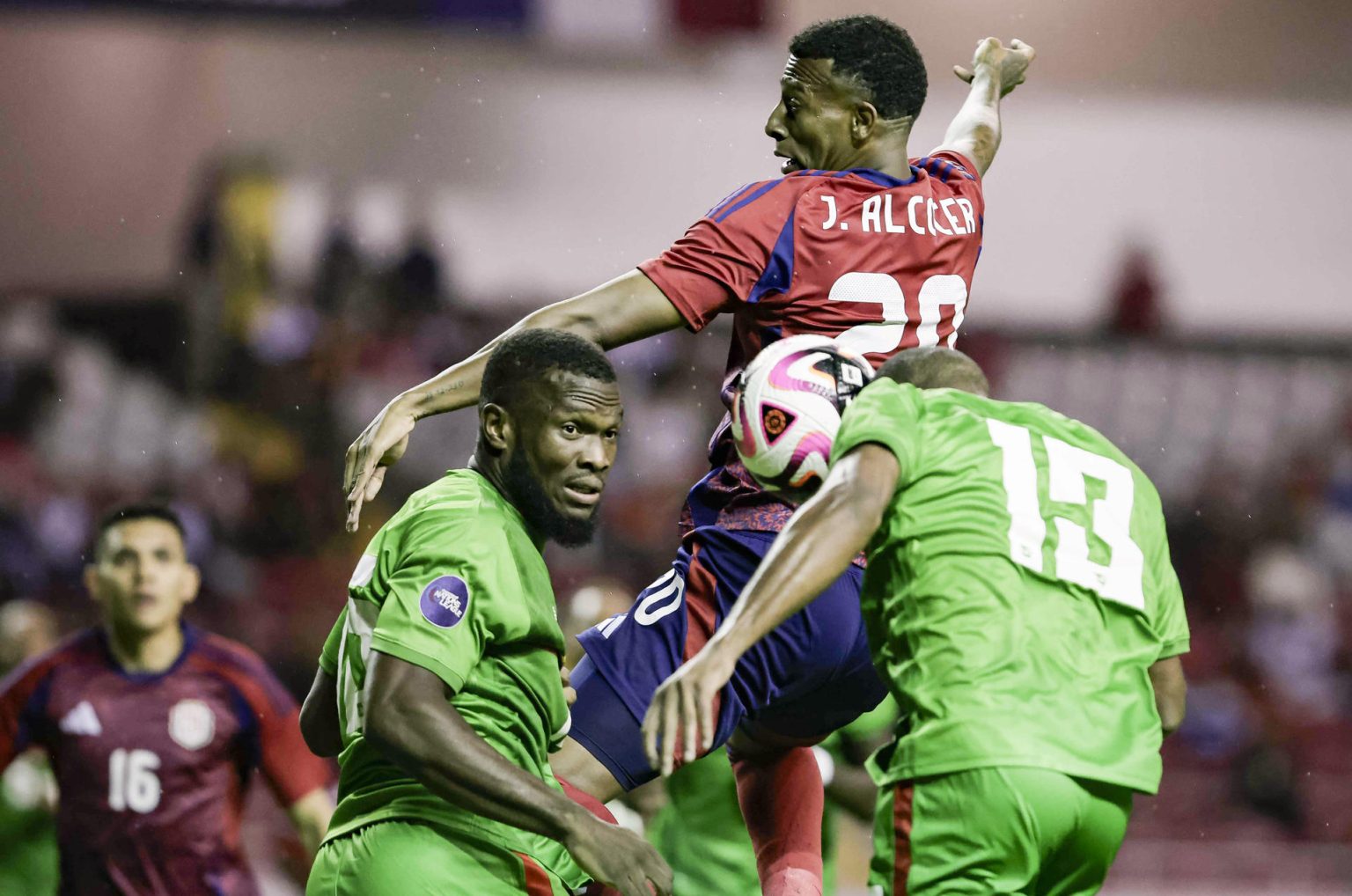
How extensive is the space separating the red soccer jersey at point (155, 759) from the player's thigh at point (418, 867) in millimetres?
2570

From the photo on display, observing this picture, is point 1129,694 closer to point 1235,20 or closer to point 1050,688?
point 1050,688

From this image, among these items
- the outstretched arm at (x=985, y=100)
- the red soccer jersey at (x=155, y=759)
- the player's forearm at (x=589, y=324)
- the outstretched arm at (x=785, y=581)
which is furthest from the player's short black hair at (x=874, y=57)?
the red soccer jersey at (x=155, y=759)

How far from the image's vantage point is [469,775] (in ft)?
11.0

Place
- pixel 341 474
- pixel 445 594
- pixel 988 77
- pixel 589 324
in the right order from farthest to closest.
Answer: pixel 341 474
pixel 988 77
pixel 589 324
pixel 445 594

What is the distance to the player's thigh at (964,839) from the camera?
3.25 m

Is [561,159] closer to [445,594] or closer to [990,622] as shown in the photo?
[445,594]

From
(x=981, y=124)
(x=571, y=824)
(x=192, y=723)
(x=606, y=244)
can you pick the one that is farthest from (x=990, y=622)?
(x=606, y=244)

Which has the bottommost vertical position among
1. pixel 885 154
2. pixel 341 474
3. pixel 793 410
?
pixel 341 474

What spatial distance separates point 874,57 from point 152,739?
139 inches

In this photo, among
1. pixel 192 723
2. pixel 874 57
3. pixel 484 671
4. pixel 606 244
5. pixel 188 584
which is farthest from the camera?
pixel 606 244

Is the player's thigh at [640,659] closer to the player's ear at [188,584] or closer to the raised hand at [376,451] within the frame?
the raised hand at [376,451]

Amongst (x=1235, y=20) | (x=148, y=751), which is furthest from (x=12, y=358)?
(x=1235, y=20)

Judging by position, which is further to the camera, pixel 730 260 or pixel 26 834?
pixel 26 834

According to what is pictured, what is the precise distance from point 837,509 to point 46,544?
35.6 feet
